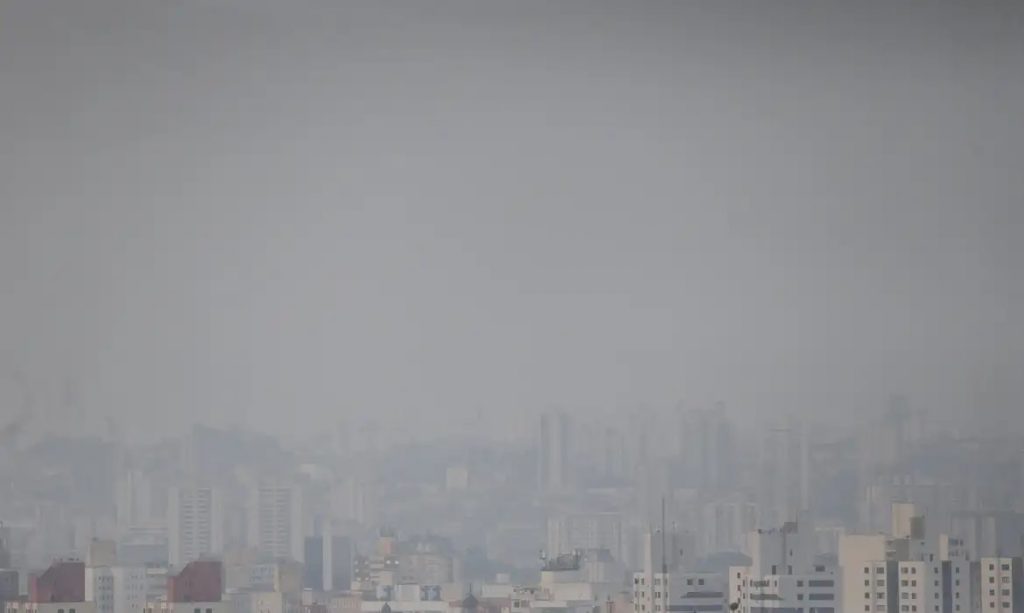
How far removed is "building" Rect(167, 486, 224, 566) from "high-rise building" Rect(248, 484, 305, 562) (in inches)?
3.2

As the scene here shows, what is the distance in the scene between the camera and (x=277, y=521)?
5.37 m

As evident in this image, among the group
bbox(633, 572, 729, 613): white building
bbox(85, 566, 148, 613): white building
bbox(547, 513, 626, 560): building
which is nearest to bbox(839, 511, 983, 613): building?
bbox(633, 572, 729, 613): white building

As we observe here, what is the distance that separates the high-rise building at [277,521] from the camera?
534 cm

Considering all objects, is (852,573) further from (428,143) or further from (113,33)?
(113,33)

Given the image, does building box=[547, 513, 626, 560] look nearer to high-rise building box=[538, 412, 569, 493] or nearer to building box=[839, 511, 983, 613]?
high-rise building box=[538, 412, 569, 493]

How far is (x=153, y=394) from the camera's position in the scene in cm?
535

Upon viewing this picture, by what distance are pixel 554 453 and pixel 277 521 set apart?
28.3 inches

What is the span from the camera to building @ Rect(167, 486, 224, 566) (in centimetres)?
529

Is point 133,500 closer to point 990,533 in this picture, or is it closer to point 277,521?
point 277,521

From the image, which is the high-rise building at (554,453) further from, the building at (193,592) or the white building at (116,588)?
the white building at (116,588)

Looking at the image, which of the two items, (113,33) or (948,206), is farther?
(948,206)

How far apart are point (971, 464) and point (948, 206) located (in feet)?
2.28

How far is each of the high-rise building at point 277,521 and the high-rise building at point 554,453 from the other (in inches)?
24.3

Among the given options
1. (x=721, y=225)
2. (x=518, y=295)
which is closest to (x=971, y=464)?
(x=721, y=225)
